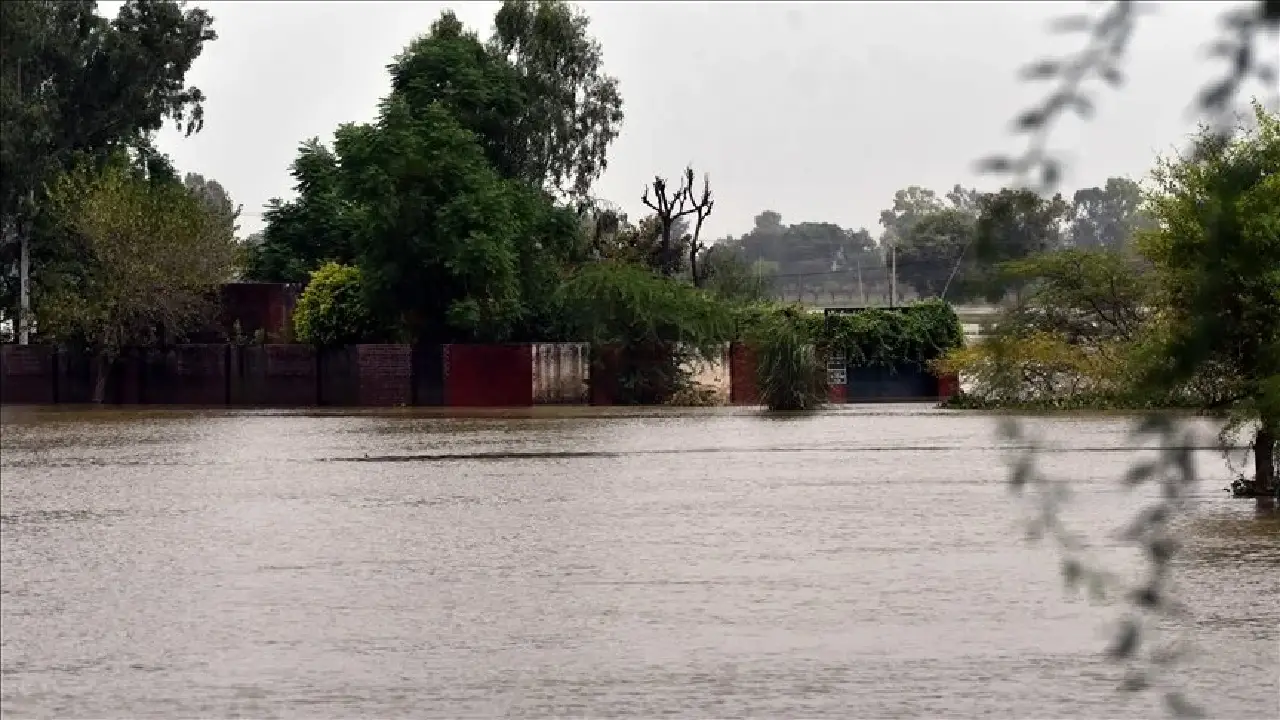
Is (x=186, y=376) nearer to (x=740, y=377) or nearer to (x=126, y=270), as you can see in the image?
(x=126, y=270)

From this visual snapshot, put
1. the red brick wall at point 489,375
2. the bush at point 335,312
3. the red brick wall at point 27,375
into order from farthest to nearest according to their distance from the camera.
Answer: the red brick wall at point 27,375 → the bush at point 335,312 → the red brick wall at point 489,375

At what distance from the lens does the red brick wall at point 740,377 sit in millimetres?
43812

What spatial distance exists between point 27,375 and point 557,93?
17.0 m

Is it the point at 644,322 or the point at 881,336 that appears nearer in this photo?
the point at 644,322

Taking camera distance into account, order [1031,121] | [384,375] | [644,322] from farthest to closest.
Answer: [384,375] → [644,322] → [1031,121]

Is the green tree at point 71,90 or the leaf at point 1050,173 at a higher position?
the green tree at point 71,90

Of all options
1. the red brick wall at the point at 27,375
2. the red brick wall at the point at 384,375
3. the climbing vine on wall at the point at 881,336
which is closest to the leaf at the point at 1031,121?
the red brick wall at the point at 384,375

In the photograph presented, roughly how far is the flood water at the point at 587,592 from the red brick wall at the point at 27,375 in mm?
18898

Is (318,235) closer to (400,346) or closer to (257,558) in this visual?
(400,346)

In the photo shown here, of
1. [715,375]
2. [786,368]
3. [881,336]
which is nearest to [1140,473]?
[786,368]

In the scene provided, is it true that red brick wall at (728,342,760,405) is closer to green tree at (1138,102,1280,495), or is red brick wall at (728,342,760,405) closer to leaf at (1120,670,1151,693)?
leaf at (1120,670,1151,693)

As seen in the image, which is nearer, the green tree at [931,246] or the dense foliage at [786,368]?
the green tree at [931,246]

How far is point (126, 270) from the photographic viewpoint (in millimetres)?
44875

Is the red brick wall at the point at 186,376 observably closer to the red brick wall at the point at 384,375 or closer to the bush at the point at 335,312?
the bush at the point at 335,312
